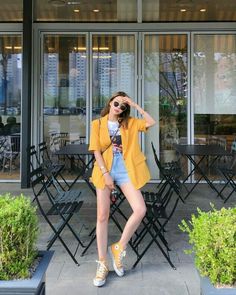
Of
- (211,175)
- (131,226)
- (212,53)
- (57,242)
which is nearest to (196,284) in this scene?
(131,226)

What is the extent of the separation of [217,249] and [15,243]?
103 cm

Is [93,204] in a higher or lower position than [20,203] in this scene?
lower

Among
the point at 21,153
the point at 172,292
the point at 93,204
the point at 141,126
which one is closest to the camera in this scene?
the point at 172,292

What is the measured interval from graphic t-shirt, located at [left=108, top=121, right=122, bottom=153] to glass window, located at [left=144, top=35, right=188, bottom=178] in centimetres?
476

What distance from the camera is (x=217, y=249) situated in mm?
2283

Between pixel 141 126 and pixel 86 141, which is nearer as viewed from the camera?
pixel 141 126

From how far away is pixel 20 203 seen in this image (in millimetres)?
2615

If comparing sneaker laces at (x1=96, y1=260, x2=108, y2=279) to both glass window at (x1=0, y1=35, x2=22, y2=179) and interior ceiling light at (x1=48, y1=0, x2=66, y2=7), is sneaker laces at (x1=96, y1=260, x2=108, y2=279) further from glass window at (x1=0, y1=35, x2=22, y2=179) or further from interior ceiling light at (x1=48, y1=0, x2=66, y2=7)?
interior ceiling light at (x1=48, y1=0, x2=66, y2=7)

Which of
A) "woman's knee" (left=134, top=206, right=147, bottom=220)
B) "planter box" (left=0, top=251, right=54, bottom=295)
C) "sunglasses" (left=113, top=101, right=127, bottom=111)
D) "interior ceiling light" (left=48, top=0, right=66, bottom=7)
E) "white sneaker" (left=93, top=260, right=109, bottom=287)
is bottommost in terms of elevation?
"white sneaker" (left=93, top=260, right=109, bottom=287)

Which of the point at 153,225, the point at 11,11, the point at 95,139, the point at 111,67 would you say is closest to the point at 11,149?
the point at 111,67

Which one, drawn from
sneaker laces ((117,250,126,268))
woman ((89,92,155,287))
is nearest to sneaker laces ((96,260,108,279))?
woman ((89,92,155,287))

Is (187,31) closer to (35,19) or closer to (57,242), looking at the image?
(35,19)

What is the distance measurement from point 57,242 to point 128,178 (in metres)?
1.49

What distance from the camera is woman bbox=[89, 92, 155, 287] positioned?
362 centimetres
